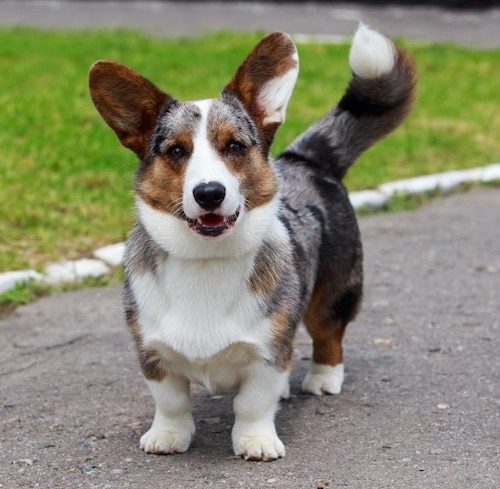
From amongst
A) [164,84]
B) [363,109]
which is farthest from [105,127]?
[363,109]

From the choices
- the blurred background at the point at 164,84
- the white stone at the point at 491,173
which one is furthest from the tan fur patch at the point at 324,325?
the white stone at the point at 491,173

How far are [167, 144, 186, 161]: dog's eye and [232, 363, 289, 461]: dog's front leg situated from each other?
0.75 metres

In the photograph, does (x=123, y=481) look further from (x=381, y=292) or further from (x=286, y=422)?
(x=381, y=292)

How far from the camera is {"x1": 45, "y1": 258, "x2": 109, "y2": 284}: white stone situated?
20.4 feet

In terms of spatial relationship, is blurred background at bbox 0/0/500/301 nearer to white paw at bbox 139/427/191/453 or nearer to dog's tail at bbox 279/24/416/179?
dog's tail at bbox 279/24/416/179

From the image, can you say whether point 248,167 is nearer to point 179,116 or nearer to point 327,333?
point 179,116

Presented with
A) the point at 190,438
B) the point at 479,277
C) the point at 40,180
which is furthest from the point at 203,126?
the point at 40,180

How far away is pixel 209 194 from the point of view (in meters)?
3.67

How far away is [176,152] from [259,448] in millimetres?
1040

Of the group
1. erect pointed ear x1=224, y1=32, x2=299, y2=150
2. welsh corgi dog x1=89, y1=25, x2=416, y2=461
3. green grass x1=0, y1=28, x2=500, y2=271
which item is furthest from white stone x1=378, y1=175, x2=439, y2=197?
erect pointed ear x1=224, y1=32, x2=299, y2=150

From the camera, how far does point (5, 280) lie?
598 cm

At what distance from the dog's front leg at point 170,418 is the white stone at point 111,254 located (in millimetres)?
2306

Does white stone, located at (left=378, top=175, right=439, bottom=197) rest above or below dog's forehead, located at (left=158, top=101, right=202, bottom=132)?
below

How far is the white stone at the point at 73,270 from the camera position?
245 inches
